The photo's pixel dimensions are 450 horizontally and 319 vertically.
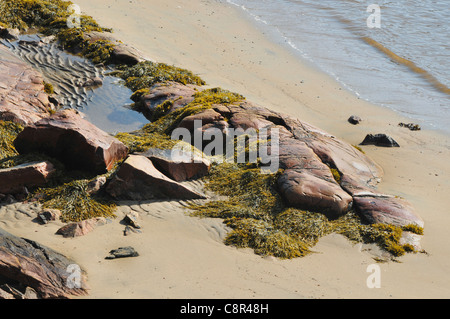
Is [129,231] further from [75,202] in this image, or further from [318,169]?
[318,169]

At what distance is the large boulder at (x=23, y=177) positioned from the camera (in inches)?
319

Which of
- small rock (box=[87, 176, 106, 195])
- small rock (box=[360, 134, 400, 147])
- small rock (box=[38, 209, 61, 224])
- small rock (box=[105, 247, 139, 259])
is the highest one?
small rock (box=[360, 134, 400, 147])

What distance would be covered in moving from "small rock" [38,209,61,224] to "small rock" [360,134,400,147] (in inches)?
294

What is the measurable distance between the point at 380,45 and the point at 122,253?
15085 millimetres

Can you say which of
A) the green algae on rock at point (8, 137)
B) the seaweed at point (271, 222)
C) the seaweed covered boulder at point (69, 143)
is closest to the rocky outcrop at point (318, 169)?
the seaweed at point (271, 222)

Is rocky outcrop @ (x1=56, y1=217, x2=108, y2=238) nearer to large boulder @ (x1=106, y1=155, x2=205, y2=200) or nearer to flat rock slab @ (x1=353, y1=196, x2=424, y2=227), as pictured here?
large boulder @ (x1=106, y1=155, x2=205, y2=200)

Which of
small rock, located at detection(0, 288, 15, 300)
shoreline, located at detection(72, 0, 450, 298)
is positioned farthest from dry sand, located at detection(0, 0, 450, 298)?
small rock, located at detection(0, 288, 15, 300)

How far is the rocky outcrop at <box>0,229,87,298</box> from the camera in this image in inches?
228

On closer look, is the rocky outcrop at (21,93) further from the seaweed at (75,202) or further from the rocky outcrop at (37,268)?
the rocky outcrop at (37,268)

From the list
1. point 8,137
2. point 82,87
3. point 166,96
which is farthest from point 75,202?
point 82,87

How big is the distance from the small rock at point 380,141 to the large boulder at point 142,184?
522 cm

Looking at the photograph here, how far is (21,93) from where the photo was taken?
11219 millimetres
